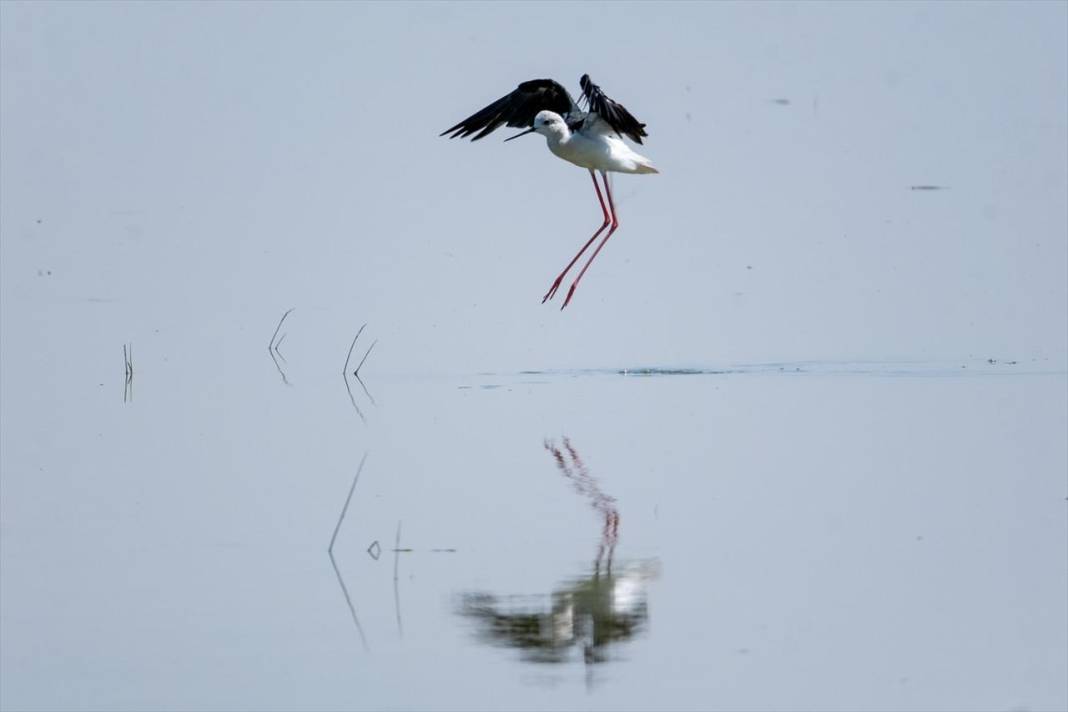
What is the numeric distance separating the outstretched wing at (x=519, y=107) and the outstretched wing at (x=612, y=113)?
2.15ft

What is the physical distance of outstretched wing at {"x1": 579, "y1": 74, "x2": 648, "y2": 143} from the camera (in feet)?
29.3

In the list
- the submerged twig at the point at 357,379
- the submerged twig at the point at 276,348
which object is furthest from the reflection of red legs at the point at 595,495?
the submerged twig at the point at 276,348

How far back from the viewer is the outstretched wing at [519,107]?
9734mm

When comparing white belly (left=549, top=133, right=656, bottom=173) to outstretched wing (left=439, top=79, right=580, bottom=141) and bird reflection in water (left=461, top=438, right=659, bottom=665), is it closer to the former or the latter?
outstretched wing (left=439, top=79, right=580, bottom=141)

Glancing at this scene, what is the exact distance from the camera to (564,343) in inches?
357

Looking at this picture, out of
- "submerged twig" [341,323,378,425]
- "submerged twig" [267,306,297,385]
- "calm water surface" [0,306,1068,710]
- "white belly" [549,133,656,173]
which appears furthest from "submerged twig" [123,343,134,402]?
"white belly" [549,133,656,173]

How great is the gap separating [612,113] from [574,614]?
4.80 m

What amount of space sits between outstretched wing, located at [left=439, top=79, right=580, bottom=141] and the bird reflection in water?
5.11 m

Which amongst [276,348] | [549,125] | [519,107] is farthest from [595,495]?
[519,107]

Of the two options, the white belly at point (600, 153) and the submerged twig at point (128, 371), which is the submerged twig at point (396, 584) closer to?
the submerged twig at point (128, 371)

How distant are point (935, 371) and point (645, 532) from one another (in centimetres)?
322

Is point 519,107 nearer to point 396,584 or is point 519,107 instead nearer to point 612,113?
point 612,113

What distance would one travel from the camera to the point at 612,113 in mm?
8930

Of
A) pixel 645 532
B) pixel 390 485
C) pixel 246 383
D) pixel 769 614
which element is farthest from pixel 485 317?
pixel 769 614
